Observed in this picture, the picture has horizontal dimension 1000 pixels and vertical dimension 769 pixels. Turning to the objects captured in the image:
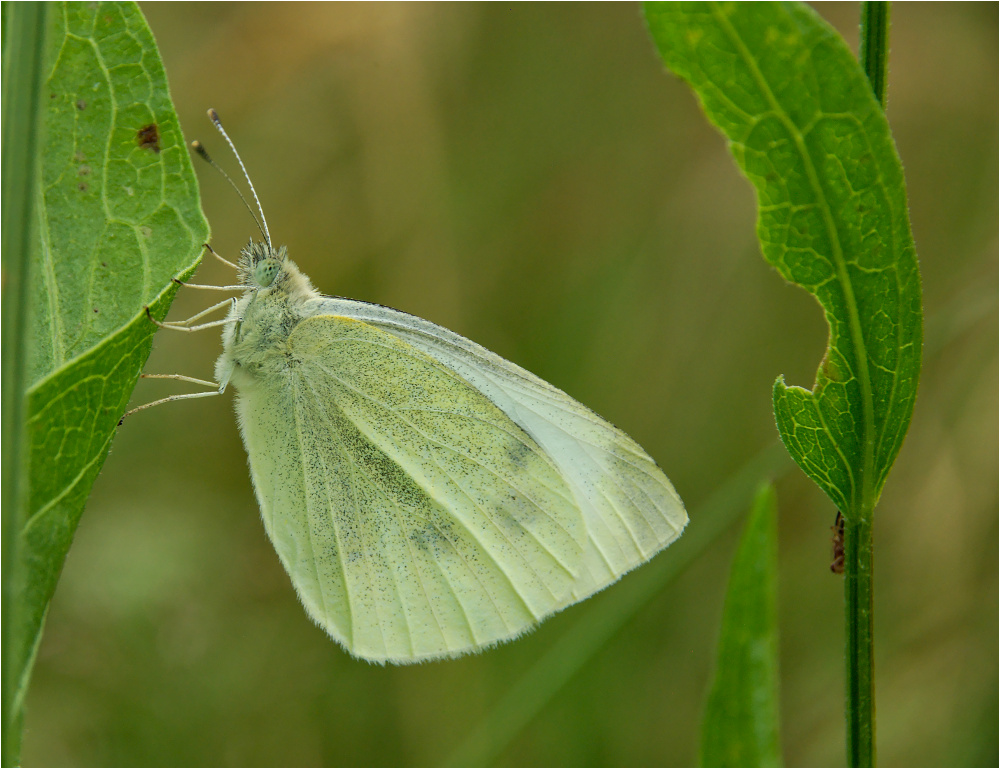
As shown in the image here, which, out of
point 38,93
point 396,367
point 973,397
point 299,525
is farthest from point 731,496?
point 38,93

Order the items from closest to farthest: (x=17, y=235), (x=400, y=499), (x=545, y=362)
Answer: (x=17, y=235) < (x=400, y=499) < (x=545, y=362)

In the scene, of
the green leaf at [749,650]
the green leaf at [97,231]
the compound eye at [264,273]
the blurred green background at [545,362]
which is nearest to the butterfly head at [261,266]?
the compound eye at [264,273]

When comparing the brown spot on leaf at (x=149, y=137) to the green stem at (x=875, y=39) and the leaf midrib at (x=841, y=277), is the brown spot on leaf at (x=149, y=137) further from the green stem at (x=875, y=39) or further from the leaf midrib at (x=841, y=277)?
the green stem at (x=875, y=39)

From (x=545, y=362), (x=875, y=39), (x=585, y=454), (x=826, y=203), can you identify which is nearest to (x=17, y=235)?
(x=826, y=203)

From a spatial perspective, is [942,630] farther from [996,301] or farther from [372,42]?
[372,42]

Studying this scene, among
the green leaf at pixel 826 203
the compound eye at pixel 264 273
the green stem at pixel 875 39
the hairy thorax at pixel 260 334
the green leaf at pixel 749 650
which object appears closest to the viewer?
the green leaf at pixel 826 203

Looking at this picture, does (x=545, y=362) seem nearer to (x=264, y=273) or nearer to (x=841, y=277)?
(x=264, y=273)

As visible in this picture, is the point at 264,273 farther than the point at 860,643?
Yes
